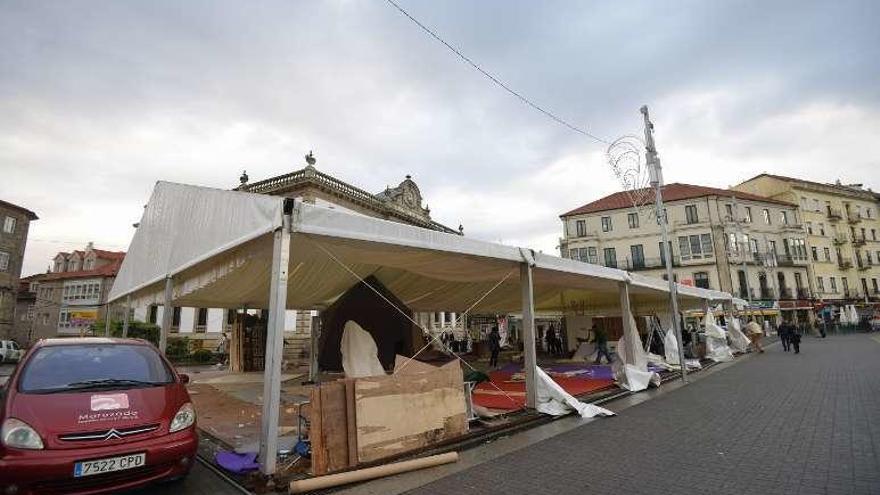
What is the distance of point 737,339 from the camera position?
20.7 meters

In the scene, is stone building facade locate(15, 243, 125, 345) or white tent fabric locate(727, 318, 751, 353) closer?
white tent fabric locate(727, 318, 751, 353)

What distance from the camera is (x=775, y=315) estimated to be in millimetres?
42188

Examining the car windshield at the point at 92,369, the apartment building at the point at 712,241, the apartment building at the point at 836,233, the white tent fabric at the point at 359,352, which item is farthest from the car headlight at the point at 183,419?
the apartment building at the point at 836,233

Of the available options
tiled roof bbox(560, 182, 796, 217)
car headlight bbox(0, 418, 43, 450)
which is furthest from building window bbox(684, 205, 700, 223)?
car headlight bbox(0, 418, 43, 450)

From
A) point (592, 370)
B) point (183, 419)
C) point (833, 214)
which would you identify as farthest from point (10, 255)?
point (833, 214)

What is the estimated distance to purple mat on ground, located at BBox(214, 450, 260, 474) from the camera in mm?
4546

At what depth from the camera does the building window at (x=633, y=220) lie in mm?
44850

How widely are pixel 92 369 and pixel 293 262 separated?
3137 millimetres

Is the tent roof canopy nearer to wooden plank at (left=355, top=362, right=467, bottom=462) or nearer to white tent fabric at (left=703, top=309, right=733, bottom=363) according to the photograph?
wooden plank at (left=355, top=362, right=467, bottom=462)

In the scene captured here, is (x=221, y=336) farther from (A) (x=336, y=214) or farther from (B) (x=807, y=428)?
(B) (x=807, y=428)

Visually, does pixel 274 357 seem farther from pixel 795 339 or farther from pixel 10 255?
pixel 10 255

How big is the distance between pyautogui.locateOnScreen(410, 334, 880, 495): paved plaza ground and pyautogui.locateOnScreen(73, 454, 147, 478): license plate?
8.36 ft

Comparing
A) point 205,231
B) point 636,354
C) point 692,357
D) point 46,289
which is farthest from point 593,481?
point 46,289

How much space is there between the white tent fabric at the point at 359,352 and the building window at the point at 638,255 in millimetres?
41393
